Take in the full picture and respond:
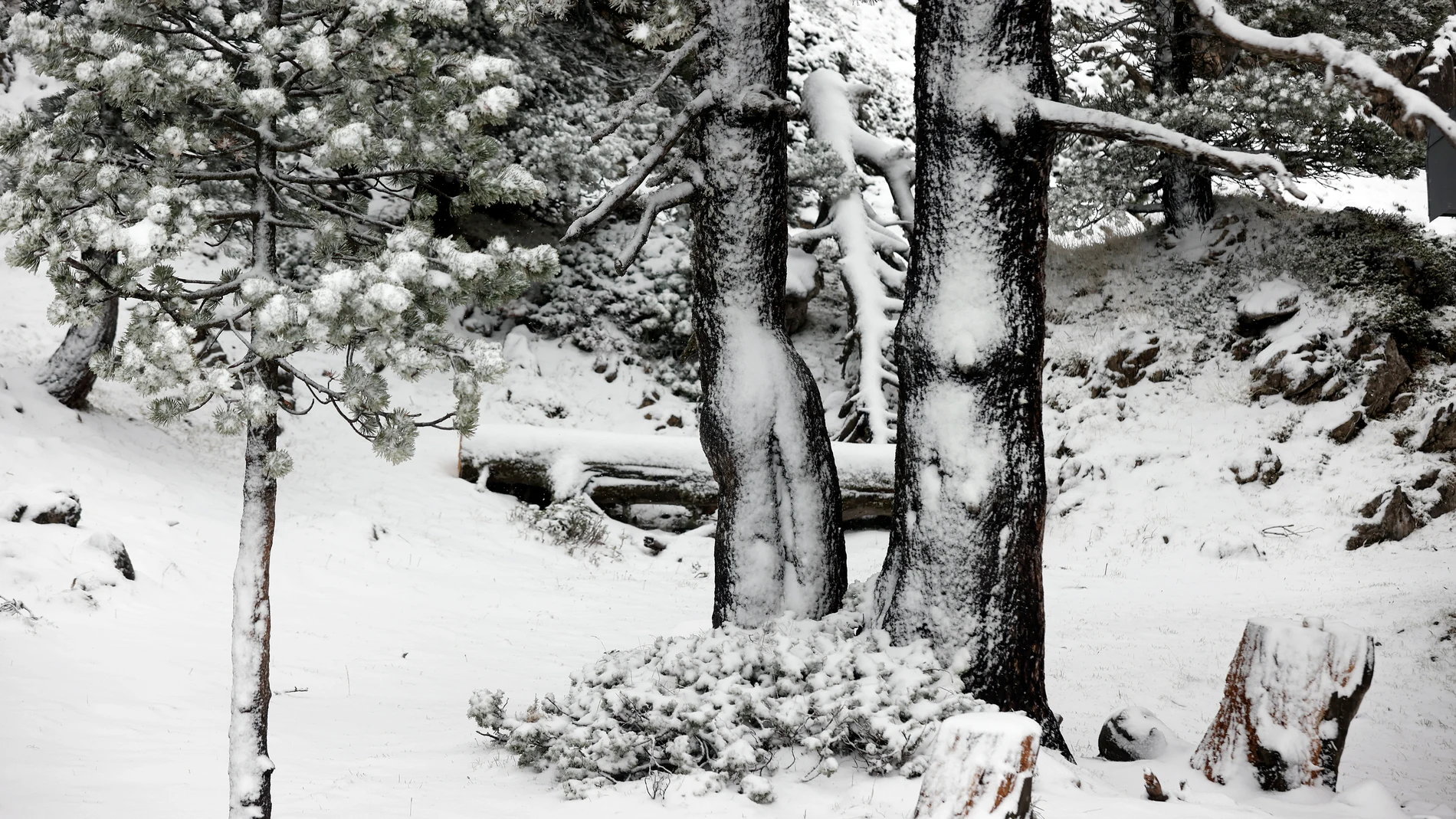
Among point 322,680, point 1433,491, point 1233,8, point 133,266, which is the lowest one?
point 322,680

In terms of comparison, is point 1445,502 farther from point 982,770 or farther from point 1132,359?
point 982,770

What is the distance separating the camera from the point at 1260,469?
11445mm

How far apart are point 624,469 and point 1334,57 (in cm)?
889

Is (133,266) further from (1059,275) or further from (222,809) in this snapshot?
(1059,275)

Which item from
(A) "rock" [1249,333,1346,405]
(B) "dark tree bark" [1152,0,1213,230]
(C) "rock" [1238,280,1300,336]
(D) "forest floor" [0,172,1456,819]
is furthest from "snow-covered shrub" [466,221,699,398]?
(A) "rock" [1249,333,1346,405]

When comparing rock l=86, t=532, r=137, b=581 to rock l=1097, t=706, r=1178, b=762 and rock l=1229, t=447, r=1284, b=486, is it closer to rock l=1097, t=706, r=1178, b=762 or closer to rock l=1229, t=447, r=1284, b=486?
rock l=1097, t=706, r=1178, b=762

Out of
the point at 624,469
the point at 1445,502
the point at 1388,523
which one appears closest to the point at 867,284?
the point at 624,469

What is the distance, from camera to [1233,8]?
13.2 metres

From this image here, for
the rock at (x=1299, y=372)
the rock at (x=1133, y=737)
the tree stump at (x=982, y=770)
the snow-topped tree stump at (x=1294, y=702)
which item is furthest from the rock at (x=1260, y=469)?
the tree stump at (x=982, y=770)

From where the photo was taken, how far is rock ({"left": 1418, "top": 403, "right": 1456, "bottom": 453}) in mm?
10469

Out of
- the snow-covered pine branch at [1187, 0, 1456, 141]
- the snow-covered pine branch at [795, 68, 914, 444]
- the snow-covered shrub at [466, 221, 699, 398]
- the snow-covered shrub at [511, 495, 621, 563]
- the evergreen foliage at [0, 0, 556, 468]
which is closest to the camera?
the evergreen foliage at [0, 0, 556, 468]

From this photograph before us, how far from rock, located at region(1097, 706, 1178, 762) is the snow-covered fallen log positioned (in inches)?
254

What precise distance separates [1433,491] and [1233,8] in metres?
6.77

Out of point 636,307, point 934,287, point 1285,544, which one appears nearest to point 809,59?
point 636,307
